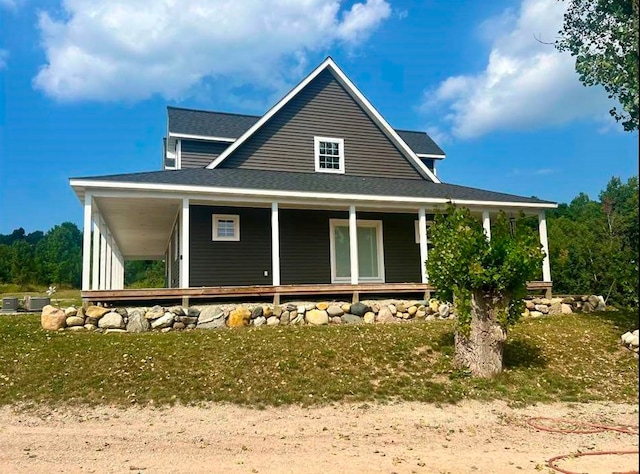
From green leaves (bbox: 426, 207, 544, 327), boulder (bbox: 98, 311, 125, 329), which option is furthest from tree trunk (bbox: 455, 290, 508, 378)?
boulder (bbox: 98, 311, 125, 329)

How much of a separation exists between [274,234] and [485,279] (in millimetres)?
6375

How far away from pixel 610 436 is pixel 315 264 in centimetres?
1029

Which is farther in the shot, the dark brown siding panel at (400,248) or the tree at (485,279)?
the dark brown siding panel at (400,248)

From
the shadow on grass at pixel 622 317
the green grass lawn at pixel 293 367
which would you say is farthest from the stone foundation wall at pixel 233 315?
the shadow on grass at pixel 622 317

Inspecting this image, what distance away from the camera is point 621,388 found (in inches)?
321

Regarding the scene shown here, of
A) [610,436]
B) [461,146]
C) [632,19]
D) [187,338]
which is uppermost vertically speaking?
[461,146]

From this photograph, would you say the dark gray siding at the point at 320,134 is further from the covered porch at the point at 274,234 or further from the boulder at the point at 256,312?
the boulder at the point at 256,312

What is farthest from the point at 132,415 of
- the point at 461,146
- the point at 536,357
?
the point at 461,146

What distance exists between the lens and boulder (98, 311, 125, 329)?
1072 centimetres

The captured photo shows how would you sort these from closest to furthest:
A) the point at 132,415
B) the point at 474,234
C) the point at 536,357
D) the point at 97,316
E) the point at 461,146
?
the point at 132,415, the point at 474,234, the point at 536,357, the point at 97,316, the point at 461,146

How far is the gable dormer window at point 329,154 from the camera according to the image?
16.8 metres

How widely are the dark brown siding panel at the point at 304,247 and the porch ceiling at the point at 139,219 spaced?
3.41 meters

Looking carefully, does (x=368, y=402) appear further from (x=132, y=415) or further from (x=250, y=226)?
(x=250, y=226)

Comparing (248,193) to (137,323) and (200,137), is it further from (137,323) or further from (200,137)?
(200,137)
